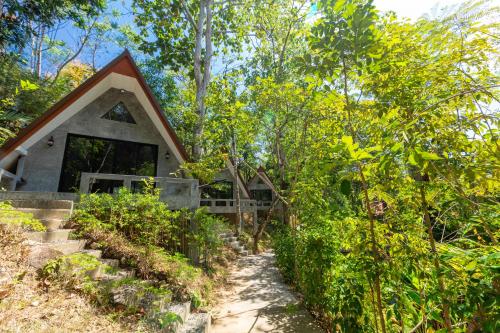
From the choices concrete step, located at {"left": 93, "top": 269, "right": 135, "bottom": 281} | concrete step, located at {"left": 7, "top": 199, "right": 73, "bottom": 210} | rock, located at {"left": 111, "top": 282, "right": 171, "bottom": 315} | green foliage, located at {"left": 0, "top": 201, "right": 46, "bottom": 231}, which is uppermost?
concrete step, located at {"left": 7, "top": 199, "right": 73, "bottom": 210}

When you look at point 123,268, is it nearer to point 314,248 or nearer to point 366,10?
point 314,248

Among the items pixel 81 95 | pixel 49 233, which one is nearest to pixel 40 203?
pixel 49 233

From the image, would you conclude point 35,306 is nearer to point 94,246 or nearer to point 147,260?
point 94,246

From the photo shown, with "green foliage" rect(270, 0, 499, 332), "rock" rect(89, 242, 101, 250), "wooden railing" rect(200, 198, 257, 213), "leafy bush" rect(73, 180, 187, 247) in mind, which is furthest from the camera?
"wooden railing" rect(200, 198, 257, 213)

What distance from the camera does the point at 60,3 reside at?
39.4ft

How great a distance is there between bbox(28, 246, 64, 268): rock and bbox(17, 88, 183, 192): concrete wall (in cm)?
569

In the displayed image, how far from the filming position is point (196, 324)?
387cm

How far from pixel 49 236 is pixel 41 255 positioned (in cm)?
87

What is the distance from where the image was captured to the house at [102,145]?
708cm

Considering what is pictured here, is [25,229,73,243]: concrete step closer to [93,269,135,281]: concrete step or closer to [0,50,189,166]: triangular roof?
[93,269,135,281]: concrete step

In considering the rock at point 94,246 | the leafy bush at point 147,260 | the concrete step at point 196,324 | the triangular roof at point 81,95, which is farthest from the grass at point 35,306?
the triangular roof at point 81,95

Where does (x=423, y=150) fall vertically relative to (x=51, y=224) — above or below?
above

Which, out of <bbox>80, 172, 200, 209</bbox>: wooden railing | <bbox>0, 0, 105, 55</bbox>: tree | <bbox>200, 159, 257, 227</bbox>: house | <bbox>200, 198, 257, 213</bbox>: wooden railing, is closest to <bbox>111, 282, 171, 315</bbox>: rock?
<bbox>80, 172, 200, 209</bbox>: wooden railing

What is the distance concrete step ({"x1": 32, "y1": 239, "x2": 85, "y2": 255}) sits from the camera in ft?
12.5
